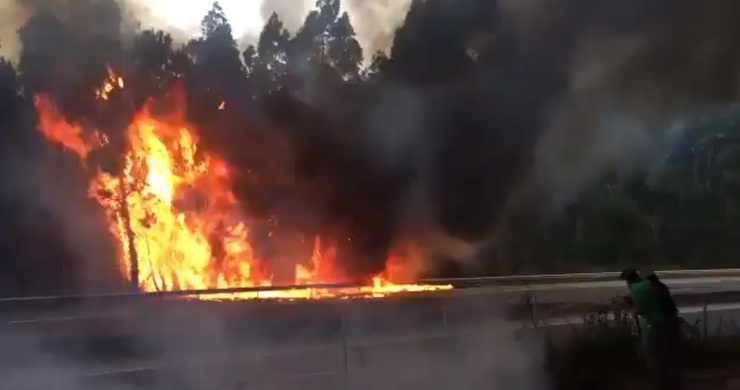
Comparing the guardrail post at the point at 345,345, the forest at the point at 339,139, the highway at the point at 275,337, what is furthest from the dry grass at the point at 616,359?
the forest at the point at 339,139

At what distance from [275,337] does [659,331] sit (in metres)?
6.45

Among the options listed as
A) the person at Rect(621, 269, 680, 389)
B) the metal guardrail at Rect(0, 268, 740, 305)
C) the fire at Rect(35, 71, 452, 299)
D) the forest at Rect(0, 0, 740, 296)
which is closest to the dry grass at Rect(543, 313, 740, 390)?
the person at Rect(621, 269, 680, 389)

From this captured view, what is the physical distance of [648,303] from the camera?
7.95m

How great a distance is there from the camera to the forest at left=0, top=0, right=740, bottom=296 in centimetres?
1488

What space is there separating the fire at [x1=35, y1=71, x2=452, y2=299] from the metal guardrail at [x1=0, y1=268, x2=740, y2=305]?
0.84m

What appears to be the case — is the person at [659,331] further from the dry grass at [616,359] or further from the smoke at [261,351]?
the smoke at [261,351]

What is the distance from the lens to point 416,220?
17297 millimetres

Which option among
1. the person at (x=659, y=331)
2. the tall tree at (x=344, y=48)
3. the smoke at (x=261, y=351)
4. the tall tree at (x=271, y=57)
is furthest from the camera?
the tall tree at (x=271, y=57)

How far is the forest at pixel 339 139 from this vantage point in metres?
14.9

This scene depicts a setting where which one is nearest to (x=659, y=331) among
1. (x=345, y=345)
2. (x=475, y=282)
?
(x=345, y=345)

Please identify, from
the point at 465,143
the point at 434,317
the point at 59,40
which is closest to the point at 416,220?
the point at 465,143

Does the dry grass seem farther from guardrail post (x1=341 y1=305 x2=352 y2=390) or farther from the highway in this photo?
guardrail post (x1=341 y1=305 x2=352 y2=390)

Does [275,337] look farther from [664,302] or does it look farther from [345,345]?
[664,302]

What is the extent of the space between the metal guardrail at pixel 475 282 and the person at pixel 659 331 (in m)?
9.29
